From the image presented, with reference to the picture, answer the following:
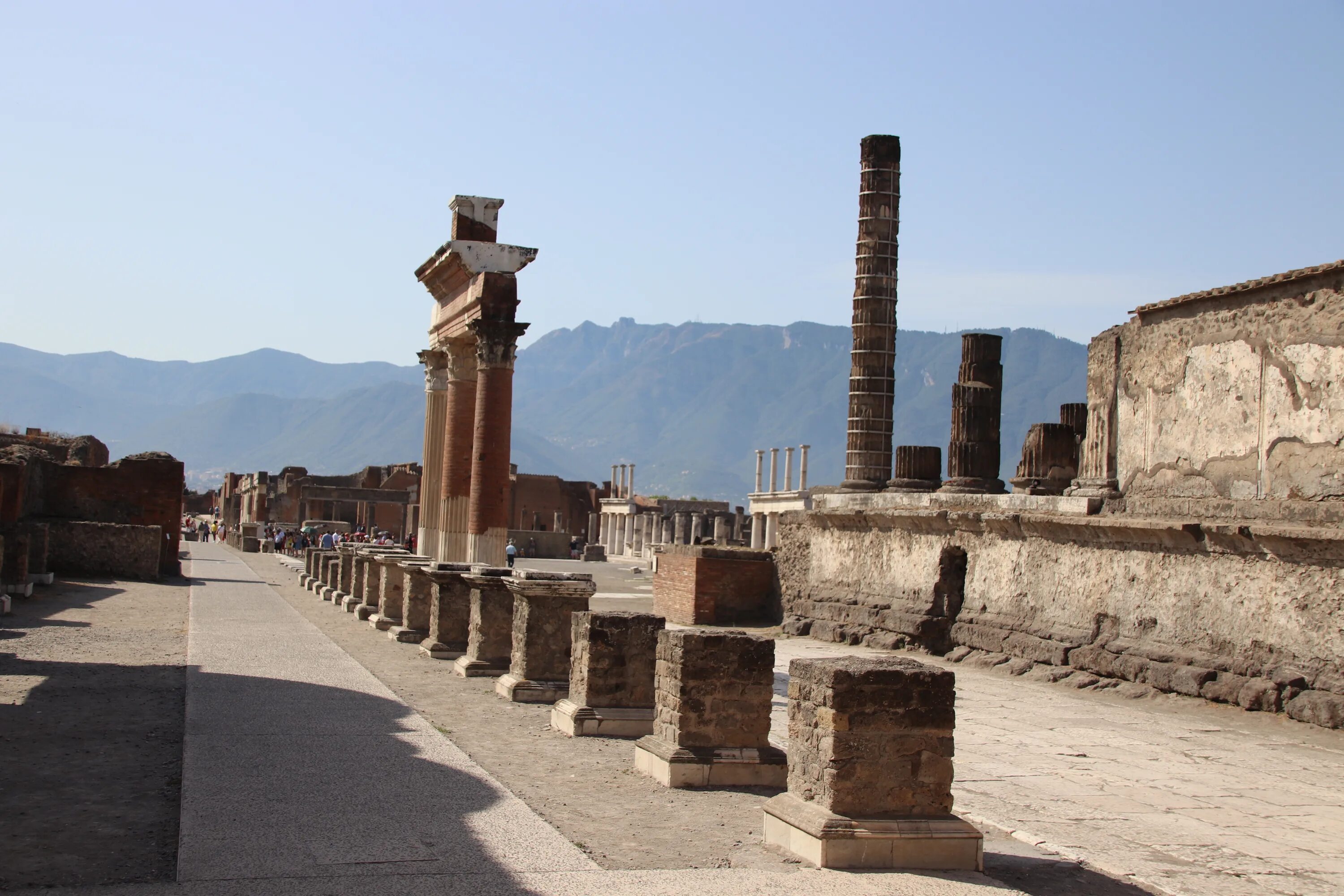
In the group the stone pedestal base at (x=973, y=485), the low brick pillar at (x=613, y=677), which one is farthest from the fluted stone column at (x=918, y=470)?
the low brick pillar at (x=613, y=677)

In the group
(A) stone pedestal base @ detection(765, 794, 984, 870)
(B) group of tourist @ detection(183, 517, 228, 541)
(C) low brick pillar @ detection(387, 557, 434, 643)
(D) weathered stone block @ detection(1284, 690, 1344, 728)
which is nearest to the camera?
(A) stone pedestal base @ detection(765, 794, 984, 870)

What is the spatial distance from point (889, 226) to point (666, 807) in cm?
1862

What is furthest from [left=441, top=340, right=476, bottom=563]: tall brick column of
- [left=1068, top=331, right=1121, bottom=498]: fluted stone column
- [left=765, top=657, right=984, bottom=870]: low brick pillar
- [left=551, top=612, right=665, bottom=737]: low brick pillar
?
[left=765, top=657, right=984, bottom=870]: low brick pillar

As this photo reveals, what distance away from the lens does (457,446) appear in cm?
1853

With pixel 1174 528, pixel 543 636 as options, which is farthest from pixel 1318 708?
pixel 543 636

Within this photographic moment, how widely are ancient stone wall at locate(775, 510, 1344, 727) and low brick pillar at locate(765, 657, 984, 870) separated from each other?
252 inches

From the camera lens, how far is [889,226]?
965 inches

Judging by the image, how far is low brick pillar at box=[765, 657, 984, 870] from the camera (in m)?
6.08

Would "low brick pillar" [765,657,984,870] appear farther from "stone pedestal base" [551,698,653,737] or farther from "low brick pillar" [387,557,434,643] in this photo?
"low brick pillar" [387,557,434,643]

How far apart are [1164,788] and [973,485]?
1096 cm

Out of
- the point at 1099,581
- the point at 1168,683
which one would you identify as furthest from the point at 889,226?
the point at 1168,683

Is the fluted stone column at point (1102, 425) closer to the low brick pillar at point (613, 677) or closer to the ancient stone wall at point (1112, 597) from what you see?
the ancient stone wall at point (1112, 597)

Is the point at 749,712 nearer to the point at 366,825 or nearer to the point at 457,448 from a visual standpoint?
the point at 366,825

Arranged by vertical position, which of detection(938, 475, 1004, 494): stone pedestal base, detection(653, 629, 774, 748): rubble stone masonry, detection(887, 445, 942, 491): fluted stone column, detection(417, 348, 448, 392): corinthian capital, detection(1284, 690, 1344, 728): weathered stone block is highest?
detection(417, 348, 448, 392): corinthian capital
